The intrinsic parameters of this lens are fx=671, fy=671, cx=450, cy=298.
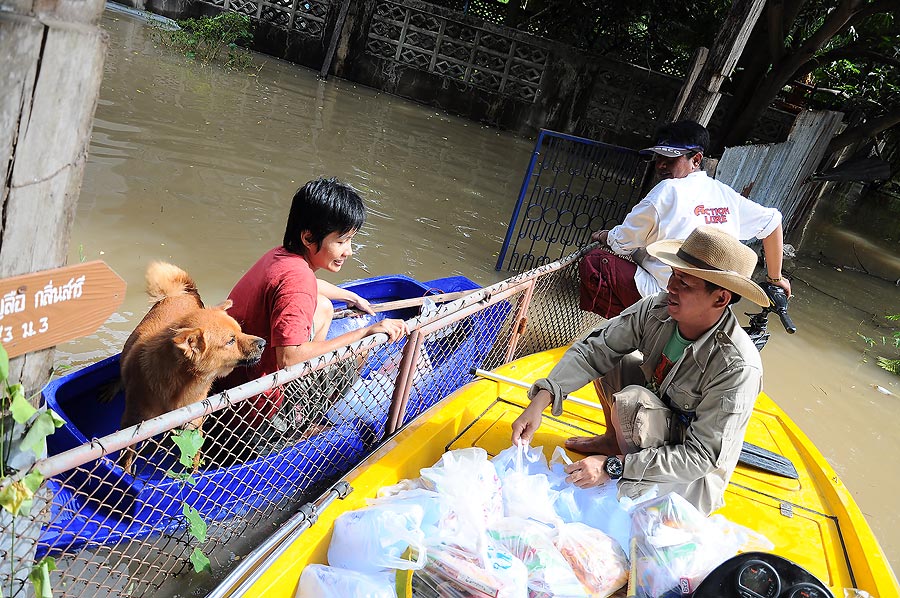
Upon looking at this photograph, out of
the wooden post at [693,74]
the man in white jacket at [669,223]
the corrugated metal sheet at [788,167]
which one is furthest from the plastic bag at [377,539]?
the wooden post at [693,74]

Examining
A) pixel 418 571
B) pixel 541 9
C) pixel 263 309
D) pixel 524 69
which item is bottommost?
pixel 418 571

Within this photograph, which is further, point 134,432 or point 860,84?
point 860,84

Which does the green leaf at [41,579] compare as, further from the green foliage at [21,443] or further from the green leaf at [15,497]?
the green leaf at [15,497]

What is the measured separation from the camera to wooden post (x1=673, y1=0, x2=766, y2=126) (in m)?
6.39

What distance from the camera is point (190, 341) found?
2586mm

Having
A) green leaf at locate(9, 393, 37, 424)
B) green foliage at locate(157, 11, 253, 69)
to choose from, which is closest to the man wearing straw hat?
green leaf at locate(9, 393, 37, 424)

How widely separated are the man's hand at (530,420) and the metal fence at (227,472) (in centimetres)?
53

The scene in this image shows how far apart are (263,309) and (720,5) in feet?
48.5

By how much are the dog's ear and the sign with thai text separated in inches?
37.6

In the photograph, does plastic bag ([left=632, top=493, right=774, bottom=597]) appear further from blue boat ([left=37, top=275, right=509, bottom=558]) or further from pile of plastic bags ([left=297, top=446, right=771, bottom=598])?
blue boat ([left=37, top=275, right=509, bottom=558])

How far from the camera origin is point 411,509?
240 centimetres

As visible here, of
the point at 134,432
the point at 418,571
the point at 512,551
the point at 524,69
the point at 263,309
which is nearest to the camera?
the point at 134,432

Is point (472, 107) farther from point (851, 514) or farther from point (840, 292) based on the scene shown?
point (851, 514)

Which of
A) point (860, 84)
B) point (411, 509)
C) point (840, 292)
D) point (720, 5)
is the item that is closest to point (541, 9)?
point (720, 5)
